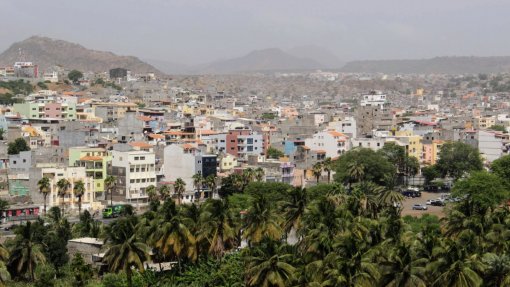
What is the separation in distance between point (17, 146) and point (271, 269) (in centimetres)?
5204

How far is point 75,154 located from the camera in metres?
73.6

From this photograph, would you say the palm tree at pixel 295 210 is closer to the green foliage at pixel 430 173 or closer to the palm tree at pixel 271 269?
the palm tree at pixel 271 269

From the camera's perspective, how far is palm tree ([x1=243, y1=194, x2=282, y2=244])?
39312mm

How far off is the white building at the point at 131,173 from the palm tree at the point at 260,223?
1248 inches

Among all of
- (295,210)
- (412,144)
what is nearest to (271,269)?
(295,210)

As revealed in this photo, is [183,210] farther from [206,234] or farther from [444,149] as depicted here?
[444,149]

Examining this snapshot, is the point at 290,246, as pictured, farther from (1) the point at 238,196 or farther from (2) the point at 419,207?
(2) the point at 419,207

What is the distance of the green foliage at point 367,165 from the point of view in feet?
249

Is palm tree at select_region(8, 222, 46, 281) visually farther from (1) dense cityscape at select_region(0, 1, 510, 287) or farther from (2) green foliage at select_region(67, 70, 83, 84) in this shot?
(2) green foliage at select_region(67, 70, 83, 84)

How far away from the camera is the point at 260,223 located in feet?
130

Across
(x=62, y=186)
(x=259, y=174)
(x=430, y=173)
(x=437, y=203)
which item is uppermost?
(x=62, y=186)

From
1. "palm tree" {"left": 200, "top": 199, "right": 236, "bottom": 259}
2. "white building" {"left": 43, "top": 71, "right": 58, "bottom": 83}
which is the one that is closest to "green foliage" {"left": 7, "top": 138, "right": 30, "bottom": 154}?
"palm tree" {"left": 200, "top": 199, "right": 236, "bottom": 259}

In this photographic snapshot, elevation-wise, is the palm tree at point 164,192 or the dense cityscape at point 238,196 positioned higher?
the dense cityscape at point 238,196

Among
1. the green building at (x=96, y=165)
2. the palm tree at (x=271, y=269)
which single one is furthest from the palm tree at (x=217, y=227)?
the green building at (x=96, y=165)
